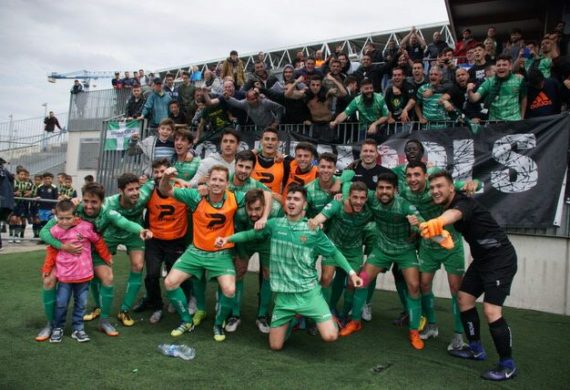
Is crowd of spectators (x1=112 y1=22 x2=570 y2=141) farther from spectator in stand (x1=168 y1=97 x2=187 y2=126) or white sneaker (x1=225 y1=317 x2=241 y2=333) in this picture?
white sneaker (x1=225 y1=317 x2=241 y2=333)

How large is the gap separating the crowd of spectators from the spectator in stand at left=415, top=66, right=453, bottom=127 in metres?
0.02

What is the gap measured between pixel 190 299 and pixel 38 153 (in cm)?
1970

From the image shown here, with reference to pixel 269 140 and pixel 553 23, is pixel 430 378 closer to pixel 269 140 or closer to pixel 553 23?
pixel 269 140

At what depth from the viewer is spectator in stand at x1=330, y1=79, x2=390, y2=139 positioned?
792cm

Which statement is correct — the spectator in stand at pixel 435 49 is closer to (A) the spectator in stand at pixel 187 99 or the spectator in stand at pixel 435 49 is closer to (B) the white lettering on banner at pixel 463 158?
(B) the white lettering on banner at pixel 463 158

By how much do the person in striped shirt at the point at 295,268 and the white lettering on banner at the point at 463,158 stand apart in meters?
3.64

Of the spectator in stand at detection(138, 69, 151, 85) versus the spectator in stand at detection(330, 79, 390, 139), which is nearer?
the spectator in stand at detection(330, 79, 390, 139)

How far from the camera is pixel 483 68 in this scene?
8.70 meters

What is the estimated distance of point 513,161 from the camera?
721 centimetres

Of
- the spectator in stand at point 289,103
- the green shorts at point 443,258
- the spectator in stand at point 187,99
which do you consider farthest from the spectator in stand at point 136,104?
the green shorts at point 443,258

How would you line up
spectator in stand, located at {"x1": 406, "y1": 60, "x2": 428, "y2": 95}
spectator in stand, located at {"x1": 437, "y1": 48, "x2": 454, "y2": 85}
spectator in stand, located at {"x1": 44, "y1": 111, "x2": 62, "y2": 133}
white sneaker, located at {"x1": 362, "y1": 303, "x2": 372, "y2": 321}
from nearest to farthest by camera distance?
white sneaker, located at {"x1": 362, "y1": 303, "x2": 372, "y2": 321}
spectator in stand, located at {"x1": 406, "y1": 60, "x2": 428, "y2": 95}
spectator in stand, located at {"x1": 437, "y1": 48, "x2": 454, "y2": 85}
spectator in stand, located at {"x1": 44, "y1": 111, "x2": 62, "y2": 133}

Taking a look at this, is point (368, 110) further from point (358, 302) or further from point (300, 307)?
point (300, 307)

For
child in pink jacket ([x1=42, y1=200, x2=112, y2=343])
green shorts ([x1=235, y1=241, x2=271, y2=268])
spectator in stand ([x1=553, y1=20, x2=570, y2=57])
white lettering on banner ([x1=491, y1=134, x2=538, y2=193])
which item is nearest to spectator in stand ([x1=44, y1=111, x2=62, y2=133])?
child in pink jacket ([x1=42, y1=200, x2=112, y2=343])

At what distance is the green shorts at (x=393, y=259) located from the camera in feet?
17.6
